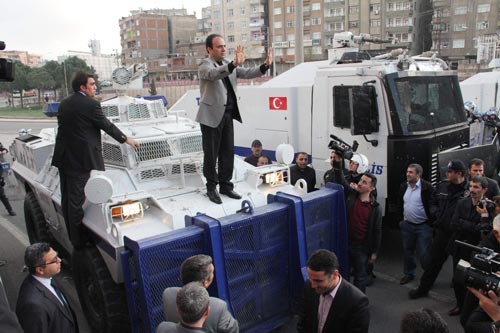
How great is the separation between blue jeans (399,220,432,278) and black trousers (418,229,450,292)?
0.15m

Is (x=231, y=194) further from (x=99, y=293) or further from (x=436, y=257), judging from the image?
(x=436, y=257)

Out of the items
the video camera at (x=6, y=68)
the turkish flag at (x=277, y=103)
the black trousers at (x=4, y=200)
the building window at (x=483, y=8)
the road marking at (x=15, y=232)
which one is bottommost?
the road marking at (x=15, y=232)

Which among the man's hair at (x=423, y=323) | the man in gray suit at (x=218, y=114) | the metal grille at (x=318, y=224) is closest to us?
the man's hair at (x=423, y=323)

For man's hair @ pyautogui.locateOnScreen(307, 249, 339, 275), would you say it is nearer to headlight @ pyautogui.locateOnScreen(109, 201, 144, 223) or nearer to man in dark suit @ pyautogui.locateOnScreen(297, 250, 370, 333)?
man in dark suit @ pyautogui.locateOnScreen(297, 250, 370, 333)

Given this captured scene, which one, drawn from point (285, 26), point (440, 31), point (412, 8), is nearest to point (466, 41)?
point (440, 31)

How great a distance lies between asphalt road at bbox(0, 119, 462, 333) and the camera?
16.6 ft

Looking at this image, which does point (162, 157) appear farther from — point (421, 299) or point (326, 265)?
point (421, 299)

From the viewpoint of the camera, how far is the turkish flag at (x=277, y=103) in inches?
320

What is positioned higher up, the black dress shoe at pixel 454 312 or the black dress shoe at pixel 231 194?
the black dress shoe at pixel 231 194

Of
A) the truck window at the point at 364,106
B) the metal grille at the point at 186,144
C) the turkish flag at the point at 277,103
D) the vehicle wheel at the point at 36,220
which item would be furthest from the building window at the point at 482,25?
the vehicle wheel at the point at 36,220

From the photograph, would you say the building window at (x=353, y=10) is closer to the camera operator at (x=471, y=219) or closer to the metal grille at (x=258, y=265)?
the camera operator at (x=471, y=219)

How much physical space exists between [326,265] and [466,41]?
47.8 metres

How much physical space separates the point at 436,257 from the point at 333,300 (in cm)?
266

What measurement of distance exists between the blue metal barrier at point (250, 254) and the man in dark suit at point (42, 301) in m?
0.54
